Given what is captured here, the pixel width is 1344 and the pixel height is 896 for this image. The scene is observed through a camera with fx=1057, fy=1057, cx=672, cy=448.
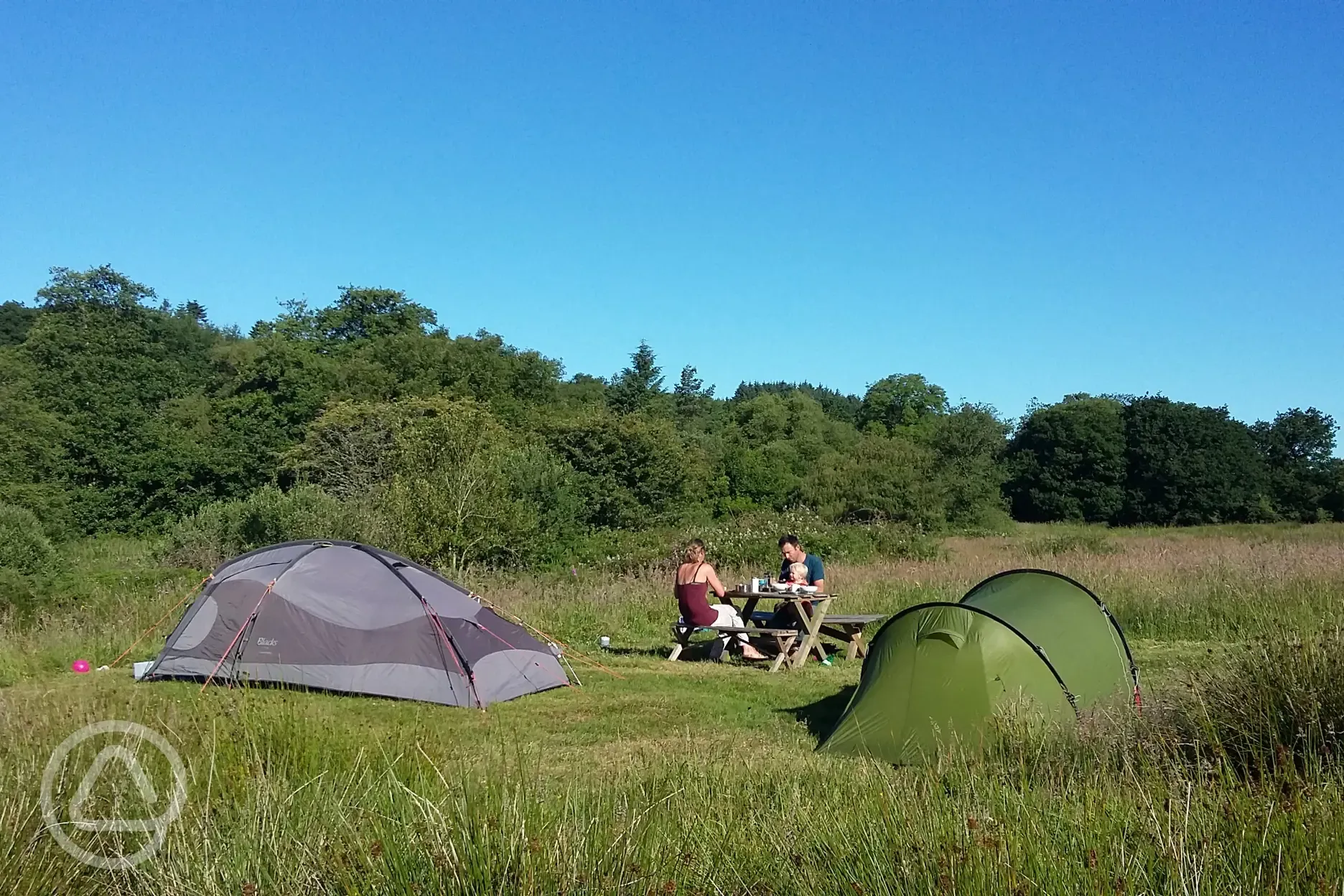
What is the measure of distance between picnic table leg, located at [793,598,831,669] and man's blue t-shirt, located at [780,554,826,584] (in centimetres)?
51

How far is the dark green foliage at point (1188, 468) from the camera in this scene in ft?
166

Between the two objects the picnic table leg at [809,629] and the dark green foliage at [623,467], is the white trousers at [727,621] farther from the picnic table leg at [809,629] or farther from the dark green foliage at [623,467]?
the dark green foliage at [623,467]

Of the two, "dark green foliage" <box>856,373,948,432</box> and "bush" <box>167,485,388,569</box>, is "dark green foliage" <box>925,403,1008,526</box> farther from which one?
"bush" <box>167,485,388,569</box>

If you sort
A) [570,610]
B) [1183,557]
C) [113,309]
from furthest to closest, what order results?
[113,309]
[1183,557]
[570,610]

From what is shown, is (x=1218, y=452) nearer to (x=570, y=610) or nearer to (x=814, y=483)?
(x=814, y=483)

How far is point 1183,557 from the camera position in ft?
53.5

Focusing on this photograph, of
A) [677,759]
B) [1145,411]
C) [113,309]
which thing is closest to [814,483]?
[1145,411]

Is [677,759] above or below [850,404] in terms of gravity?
below

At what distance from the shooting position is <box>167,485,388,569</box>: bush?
20.6 metres

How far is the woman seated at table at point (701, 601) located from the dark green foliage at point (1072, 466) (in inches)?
1850

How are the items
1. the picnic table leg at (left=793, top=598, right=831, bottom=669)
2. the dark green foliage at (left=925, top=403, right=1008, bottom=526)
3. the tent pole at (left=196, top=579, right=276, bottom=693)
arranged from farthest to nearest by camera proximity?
the dark green foliage at (left=925, top=403, right=1008, bottom=526)
the picnic table leg at (left=793, top=598, right=831, bottom=669)
the tent pole at (left=196, top=579, right=276, bottom=693)

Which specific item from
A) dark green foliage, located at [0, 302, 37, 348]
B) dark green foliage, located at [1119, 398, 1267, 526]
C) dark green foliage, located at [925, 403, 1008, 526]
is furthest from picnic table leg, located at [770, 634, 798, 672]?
dark green foliage, located at [0, 302, 37, 348]

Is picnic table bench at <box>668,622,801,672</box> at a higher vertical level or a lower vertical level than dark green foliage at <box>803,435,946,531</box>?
lower

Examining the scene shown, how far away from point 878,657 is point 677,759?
2741 mm
